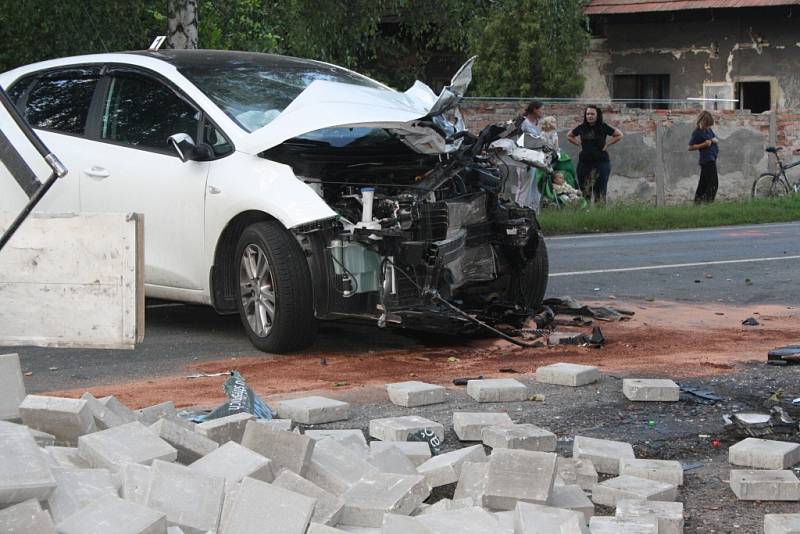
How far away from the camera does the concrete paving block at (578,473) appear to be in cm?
496

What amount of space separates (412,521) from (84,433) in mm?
1604

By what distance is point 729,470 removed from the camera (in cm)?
527

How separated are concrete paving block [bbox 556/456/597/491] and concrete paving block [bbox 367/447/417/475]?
59cm

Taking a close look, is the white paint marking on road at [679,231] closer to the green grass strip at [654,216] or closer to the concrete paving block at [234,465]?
the green grass strip at [654,216]

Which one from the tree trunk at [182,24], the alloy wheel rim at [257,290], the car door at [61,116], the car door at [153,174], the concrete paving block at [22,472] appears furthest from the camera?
the tree trunk at [182,24]

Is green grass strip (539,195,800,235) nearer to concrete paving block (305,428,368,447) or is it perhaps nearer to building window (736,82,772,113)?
building window (736,82,772,113)

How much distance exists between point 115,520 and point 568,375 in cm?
334

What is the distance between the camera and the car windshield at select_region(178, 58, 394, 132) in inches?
321

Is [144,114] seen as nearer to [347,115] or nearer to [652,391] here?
[347,115]

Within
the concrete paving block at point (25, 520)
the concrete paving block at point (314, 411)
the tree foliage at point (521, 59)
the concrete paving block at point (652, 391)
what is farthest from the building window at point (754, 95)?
the concrete paving block at point (25, 520)

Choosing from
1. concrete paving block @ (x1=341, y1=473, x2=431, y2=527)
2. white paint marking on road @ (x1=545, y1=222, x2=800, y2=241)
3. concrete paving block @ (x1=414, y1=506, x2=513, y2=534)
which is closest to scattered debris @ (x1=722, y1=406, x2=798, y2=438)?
concrete paving block @ (x1=341, y1=473, x2=431, y2=527)

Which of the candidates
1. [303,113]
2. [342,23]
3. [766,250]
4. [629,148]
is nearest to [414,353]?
[303,113]

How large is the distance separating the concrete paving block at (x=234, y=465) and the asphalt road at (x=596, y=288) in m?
2.50

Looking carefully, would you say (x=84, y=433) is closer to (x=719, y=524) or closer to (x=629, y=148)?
(x=719, y=524)
